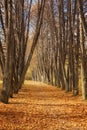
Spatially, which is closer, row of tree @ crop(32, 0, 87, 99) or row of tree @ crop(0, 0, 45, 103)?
row of tree @ crop(0, 0, 45, 103)

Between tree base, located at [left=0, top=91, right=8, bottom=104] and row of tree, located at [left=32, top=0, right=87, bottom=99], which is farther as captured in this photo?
row of tree, located at [left=32, top=0, right=87, bottom=99]

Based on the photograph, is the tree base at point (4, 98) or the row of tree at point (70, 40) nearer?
the tree base at point (4, 98)

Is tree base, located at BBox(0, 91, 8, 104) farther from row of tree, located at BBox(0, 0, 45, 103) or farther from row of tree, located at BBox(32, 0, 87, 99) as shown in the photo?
row of tree, located at BBox(32, 0, 87, 99)

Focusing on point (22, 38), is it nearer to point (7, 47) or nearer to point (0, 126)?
point (7, 47)

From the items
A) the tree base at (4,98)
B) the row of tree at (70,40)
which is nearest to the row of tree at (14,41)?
the tree base at (4,98)

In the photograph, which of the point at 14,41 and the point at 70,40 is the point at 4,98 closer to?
the point at 14,41

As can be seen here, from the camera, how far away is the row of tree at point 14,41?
15234 mm

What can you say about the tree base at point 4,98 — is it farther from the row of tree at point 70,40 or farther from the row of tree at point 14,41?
the row of tree at point 70,40

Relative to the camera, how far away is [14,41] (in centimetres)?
2148

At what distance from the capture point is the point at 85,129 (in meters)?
8.83

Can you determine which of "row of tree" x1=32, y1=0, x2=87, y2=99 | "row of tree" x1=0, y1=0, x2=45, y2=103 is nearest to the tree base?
"row of tree" x1=0, y1=0, x2=45, y2=103

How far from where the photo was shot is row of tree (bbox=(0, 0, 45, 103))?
1523 centimetres

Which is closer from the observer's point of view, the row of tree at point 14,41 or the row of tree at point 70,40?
the row of tree at point 14,41

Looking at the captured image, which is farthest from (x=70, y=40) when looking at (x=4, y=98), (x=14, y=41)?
(x=4, y=98)
